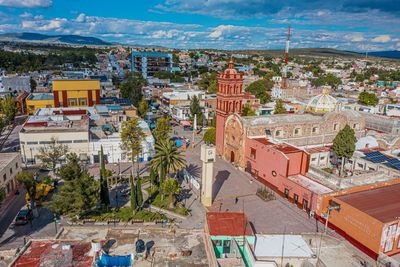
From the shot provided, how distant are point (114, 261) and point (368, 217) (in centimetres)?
2041

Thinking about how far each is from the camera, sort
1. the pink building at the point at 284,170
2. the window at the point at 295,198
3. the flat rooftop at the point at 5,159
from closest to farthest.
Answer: the pink building at the point at 284,170 → the window at the point at 295,198 → the flat rooftop at the point at 5,159

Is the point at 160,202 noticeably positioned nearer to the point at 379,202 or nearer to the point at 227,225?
the point at 227,225

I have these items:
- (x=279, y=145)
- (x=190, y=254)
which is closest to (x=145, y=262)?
(x=190, y=254)

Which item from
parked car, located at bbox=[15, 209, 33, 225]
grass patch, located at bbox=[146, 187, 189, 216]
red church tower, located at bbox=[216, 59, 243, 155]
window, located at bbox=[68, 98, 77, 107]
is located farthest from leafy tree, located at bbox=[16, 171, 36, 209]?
window, located at bbox=[68, 98, 77, 107]

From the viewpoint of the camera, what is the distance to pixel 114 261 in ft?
56.4

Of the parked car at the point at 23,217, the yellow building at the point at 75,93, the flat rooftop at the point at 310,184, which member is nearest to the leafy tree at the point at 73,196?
the parked car at the point at 23,217

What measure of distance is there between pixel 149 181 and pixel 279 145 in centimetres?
1705

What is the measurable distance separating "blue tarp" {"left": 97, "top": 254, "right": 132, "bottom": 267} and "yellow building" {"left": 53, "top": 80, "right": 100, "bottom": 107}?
198 ft

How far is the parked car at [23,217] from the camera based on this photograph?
29.2m

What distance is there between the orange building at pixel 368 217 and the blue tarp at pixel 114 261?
19475mm

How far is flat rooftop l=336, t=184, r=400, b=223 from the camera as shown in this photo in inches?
1035

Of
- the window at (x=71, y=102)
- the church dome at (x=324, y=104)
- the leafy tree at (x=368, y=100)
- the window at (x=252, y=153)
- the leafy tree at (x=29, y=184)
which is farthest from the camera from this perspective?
the leafy tree at (x=368, y=100)

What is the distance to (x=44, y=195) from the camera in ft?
112

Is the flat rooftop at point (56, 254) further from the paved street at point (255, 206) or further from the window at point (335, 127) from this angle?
the window at point (335, 127)
